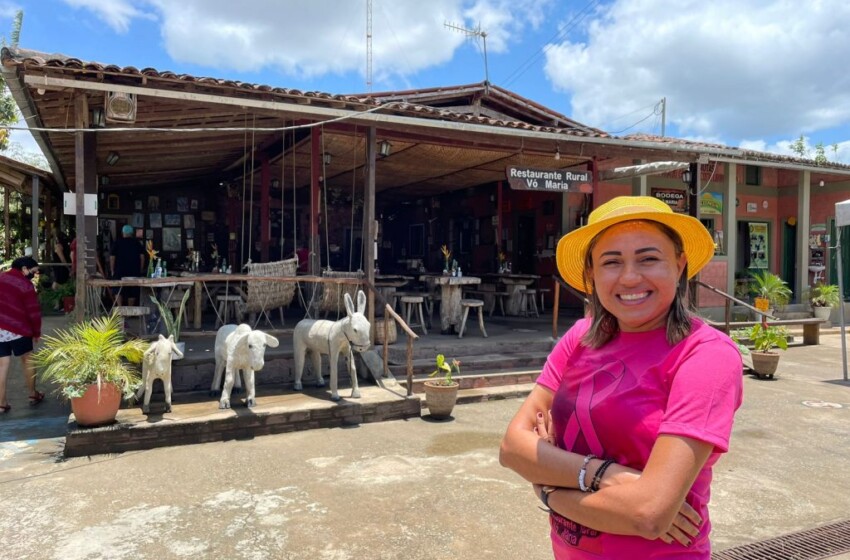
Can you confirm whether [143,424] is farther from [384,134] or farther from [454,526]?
[384,134]

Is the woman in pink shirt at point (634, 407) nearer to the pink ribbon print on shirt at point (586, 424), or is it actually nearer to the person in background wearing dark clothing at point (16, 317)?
the pink ribbon print on shirt at point (586, 424)

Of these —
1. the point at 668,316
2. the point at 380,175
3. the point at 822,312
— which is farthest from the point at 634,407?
the point at 822,312

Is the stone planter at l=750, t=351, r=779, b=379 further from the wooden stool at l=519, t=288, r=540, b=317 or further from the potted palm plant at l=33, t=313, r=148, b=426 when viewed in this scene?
the potted palm plant at l=33, t=313, r=148, b=426

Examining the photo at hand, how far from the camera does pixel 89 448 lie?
4.78m

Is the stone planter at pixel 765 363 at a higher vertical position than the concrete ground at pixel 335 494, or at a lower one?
higher

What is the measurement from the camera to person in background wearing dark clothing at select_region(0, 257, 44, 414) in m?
5.94

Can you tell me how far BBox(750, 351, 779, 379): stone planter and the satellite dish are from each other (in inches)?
336

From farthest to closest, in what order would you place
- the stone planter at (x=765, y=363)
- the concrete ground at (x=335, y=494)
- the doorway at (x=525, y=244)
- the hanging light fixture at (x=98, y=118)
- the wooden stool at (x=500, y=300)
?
the doorway at (x=525, y=244), the wooden stool at (x=500, y=300), the stone planter at (x=765, y=363), the hanging light fixture at (x=98, y=118), the concrete ground at (x=335, y=494)

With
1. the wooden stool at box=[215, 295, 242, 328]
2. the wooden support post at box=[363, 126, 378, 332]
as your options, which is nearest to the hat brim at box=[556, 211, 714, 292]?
the wooden support post at box=[363, 126, 378, 332]

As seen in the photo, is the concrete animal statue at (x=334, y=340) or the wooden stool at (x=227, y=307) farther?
the wooden stool at (x=227, y=307)

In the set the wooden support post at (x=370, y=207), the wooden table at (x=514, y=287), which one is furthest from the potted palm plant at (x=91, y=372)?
the wooden table at (x=514, y=287)

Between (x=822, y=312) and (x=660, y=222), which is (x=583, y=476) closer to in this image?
(x=660, y=222)

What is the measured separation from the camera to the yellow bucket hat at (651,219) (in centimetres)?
143

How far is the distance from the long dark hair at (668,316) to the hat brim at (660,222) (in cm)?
2
